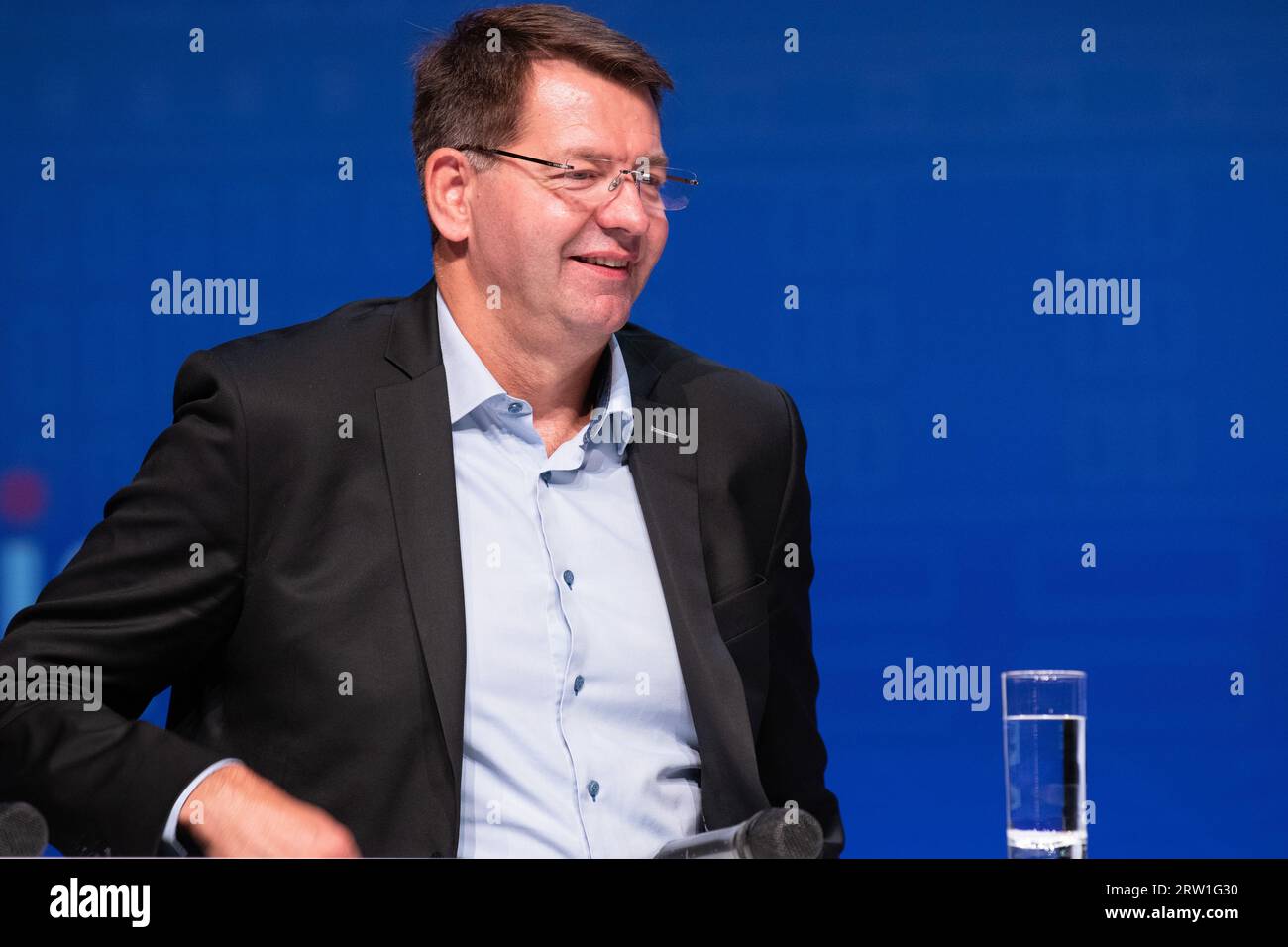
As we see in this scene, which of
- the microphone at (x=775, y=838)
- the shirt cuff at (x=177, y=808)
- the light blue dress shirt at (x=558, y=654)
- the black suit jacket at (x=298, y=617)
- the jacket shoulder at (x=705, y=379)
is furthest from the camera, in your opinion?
the jacket shoulder at (x=705, y=379)

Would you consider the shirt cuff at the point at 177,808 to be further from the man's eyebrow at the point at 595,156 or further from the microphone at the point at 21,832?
the man's eyebrow at the point at 595,156

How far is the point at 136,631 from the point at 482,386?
20.0 inches

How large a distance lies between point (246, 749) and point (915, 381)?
4.65 feet

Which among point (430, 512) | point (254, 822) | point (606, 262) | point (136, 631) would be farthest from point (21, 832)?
point (606, 262)

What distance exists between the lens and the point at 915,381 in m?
2.54

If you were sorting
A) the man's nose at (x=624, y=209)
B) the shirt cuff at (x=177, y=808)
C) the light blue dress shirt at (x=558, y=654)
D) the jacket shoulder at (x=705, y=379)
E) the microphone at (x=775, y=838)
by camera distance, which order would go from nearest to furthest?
the microphone at (x=775, y=838) → the shirt cuff at (x=177, y=808) → the light blue dress shirt at (x=558, y=654) → the man's nose at (x=624, y=209) → the jacket shoulder at (x=705, y=379)

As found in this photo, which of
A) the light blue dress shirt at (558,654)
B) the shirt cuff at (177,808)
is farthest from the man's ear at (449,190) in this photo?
the shirt cuff at (177,808)

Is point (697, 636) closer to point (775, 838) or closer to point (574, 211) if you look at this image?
point (574, 211)

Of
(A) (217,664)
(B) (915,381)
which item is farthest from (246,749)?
(B) (915,381)

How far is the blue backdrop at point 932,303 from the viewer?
243cm

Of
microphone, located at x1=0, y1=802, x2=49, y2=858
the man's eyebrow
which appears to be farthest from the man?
microphone, located at x1=0, y1=802, x2=49, y2=858

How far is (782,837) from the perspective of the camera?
104 centimetres

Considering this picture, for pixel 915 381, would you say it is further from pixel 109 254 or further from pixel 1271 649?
pixel 109 254

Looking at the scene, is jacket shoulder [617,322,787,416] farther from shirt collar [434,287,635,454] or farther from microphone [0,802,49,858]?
microphone [0,802,49,858]
